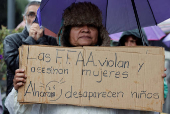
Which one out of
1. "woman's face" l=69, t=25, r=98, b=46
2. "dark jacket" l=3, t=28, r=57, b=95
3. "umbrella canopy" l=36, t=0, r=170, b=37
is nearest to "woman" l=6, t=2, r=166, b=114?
"woman's face" l=69, t=25, r=98, b=46

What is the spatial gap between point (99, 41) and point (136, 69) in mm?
553

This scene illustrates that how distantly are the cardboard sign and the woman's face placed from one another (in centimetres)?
27

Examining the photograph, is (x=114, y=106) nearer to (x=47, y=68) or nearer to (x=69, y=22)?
(x=47, y=68)

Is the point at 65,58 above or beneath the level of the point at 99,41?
beneath

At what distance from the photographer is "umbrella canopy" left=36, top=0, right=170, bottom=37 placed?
7.21 feet

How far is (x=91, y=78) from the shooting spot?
161cm

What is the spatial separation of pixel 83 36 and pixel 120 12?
72 centimetres

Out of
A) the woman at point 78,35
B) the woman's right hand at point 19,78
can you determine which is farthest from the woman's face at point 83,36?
the woman's right hand at point 19,78

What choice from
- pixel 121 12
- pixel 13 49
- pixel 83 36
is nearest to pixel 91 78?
pixel 83 36

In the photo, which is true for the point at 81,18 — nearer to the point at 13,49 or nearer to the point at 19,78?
the point at 19,78

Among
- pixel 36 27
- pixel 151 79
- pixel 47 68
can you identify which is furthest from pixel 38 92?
pixel 36 27

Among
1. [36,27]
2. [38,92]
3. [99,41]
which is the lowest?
[38,92]

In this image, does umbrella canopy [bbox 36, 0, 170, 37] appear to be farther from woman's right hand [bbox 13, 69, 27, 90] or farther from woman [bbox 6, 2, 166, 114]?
woman's right hand [bbox 13, 69, 27, 90]

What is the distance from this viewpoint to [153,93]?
5.24 feet
